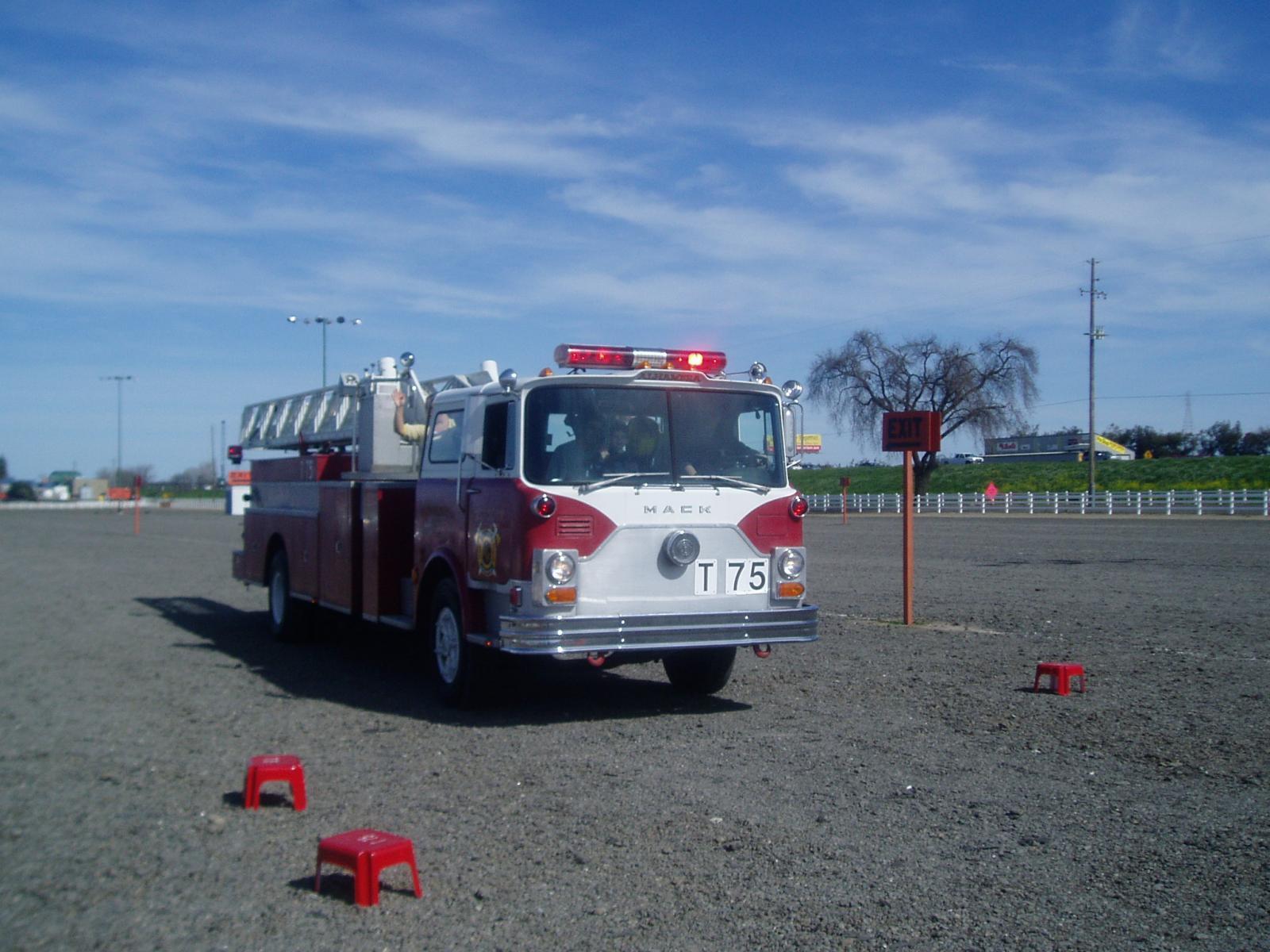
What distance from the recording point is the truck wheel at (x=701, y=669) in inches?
376

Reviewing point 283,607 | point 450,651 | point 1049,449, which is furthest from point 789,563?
point 1049,449

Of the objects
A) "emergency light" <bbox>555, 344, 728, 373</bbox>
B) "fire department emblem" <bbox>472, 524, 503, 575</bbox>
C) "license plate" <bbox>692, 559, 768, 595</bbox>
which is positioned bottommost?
"license plate" <bbox>692, 559, 768, 595</bbox>

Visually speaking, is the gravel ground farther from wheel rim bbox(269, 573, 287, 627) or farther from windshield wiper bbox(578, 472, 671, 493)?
windshield wiper bbox(578, 472, 671, 493)

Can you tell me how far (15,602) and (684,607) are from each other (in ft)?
43.9

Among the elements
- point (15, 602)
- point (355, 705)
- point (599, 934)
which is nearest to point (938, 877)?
point (599, 934)

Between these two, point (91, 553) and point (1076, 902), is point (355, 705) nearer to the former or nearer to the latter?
point (1076, 902)

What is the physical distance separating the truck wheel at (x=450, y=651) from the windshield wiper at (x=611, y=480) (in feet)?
4.78

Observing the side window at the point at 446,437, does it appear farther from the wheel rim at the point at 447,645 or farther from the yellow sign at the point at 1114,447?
the yellow sign at the point at 1114,447

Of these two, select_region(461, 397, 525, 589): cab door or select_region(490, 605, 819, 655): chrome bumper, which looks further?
select_region(461, 397, 525, 589): cab door

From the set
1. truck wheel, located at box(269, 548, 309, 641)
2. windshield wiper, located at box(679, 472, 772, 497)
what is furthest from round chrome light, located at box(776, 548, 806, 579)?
truck wheel, located at box(269, 548, 309, 641)

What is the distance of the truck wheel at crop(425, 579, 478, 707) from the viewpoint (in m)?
8.88

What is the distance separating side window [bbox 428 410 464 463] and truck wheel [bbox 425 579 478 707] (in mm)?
1047

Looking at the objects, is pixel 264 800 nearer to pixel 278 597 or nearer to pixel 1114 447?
pixel 278 597

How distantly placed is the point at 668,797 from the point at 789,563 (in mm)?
2849
